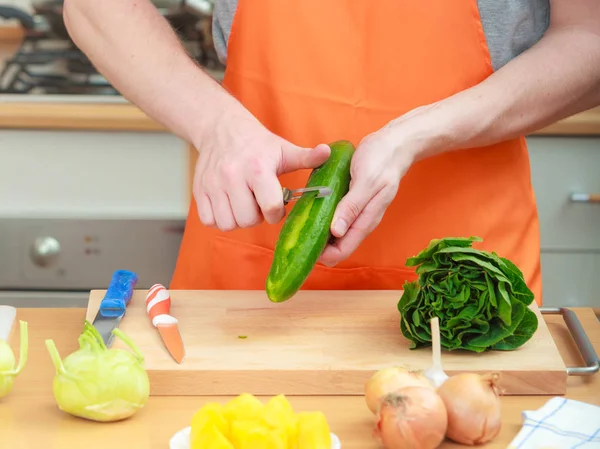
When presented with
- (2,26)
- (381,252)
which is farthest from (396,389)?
(2,26)

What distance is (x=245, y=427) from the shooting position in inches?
36.2

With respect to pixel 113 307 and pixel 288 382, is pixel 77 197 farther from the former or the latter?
pixel 288 382

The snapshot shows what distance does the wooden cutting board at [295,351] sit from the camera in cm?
121

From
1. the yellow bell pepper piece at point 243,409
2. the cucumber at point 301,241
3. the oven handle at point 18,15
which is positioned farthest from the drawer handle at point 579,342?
the oven handle at point 18,15

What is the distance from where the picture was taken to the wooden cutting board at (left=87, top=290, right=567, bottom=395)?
3.95 feet

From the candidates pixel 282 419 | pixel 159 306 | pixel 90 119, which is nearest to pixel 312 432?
pixel 282 419

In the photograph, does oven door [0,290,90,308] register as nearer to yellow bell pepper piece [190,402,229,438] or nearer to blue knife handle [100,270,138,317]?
blue knife handle [100,270,138,317]

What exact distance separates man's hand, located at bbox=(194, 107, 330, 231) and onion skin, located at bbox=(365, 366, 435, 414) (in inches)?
12.6

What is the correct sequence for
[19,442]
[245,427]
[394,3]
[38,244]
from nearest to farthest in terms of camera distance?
[245,427] → [19,442] → [394,3] → [38,244]

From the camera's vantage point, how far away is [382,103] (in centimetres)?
152

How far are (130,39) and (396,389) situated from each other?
799 millimetres

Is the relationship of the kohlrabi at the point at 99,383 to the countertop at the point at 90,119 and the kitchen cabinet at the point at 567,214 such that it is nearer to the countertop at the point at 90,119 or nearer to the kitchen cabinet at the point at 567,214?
the countertop at the point at 90,119

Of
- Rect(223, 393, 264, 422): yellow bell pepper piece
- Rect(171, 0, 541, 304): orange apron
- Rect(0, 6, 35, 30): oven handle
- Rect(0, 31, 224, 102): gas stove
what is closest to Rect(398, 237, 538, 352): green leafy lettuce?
Rect(171, 0, 541, 304): orange apron

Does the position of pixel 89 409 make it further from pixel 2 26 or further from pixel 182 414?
pixel 2 26
